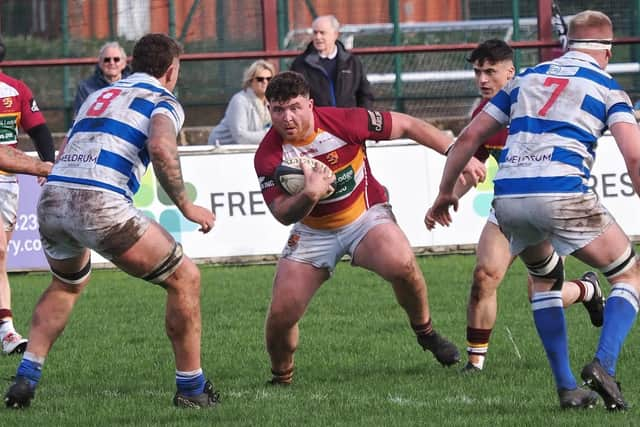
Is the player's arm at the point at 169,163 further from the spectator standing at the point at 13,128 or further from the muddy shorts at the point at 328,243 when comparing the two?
the spectator standing at the point at 13,128

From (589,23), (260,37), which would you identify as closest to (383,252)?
(589,23)

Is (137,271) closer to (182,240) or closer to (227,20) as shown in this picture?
(182,240)

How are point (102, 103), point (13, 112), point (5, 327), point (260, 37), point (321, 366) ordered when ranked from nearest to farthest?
point (102, 103)
point (321, 366)
point (5, 327)
point (13, 112)
point (260, 37)

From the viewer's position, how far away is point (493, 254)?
8.25 metres

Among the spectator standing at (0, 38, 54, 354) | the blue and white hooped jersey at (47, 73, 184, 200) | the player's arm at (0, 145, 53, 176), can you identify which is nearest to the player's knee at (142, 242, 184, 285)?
the blue and white hooped jersey at (47, 73, 184, 200)

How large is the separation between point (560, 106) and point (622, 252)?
75cm

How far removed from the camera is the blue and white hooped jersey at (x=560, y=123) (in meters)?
6.65

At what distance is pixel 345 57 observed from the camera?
13.8 m

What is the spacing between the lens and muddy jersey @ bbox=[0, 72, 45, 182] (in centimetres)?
1019

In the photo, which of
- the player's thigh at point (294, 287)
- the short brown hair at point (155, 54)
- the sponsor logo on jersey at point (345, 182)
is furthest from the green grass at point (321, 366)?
the short brown hair at point (155, 54)

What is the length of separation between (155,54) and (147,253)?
1.02 m

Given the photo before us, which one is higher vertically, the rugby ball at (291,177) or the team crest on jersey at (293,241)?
the rugby ball at (291,177)

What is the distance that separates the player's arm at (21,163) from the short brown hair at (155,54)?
908 mm

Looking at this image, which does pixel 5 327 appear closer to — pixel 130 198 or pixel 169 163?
pixel 130 198
